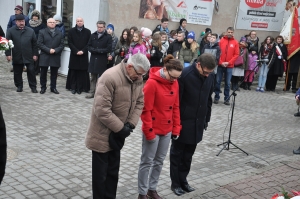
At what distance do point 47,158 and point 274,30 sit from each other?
505 inches

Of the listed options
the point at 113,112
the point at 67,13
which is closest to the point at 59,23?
the point at 67,13

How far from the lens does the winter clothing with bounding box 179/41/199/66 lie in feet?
38.7

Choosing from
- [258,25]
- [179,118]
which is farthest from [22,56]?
[258,25]

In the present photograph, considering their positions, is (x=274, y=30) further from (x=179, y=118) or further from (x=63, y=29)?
(x=179, y=118)

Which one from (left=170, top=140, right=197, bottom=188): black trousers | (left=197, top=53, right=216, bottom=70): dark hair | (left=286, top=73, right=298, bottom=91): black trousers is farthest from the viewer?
(left=286, top=73, right=298, bottom=91): black trousers

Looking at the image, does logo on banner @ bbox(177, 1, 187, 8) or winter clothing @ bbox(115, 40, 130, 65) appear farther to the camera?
logo on banner @ bbox(177, 1, 187, 8)

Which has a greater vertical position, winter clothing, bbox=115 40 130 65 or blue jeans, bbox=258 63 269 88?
winter clothing, bbox=115 40 130 65

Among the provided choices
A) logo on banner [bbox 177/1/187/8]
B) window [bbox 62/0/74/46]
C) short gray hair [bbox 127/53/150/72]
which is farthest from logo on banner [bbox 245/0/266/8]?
short gray hair [bbox 127/53/150/72]

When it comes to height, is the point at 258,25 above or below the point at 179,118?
above

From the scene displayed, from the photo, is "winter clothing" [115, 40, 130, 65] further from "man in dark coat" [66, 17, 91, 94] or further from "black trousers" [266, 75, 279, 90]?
"black trousers" [266, 75, 279, 90]

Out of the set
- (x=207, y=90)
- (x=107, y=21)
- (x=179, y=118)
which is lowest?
(x=179, y=118)

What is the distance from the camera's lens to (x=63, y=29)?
13086 millimetres

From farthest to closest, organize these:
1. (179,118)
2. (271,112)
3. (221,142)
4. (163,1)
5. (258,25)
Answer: (258,25)
(163,1)
(271,112)
(221,142)
(179,118)

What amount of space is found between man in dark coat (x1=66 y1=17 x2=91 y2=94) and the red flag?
303 inches
